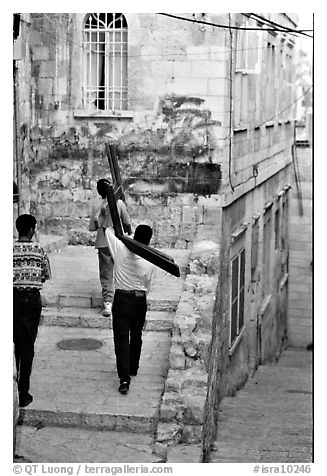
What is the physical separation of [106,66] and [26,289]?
10.2 feet

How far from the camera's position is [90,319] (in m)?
9.41

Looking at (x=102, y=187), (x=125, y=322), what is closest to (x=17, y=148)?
(x=102, y=187)

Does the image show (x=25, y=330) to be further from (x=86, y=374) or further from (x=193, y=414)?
(x=193, y=414)

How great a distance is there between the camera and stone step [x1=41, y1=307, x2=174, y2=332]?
9.38m

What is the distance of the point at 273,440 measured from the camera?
9.05m

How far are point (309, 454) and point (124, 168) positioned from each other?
374cm

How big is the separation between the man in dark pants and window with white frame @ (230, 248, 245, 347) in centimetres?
276

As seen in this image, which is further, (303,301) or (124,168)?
(303,301)

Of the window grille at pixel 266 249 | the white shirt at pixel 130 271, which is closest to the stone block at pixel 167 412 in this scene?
the white shirt at pixel 130 271

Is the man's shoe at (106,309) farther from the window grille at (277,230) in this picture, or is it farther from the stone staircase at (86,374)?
the window grille at (277,230)

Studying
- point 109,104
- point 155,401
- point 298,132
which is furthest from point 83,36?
point 298,132

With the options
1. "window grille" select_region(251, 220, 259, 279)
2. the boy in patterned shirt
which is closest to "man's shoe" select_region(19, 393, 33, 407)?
the boy in patterned shirt

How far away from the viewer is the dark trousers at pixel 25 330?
781 centimetres
